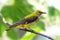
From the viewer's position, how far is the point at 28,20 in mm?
1384

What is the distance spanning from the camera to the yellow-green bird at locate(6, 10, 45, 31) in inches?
53.7

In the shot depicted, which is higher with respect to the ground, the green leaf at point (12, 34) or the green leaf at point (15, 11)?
the green leaf at point (15, 11)

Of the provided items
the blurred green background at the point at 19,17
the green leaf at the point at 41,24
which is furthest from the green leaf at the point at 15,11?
the green leaf at the point at 41,24

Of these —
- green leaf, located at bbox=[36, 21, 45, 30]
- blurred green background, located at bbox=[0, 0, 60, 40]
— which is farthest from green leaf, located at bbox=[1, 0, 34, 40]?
green leaf, located at bbox=[36, 21, 45, 30]

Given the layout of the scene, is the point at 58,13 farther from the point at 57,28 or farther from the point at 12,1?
the point at 12,1

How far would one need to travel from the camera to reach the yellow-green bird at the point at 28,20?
53.7 inches

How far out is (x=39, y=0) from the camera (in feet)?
4.75

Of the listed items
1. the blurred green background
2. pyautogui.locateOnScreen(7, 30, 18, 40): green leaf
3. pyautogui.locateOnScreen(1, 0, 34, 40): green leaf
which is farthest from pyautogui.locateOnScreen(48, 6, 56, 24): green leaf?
pyautogui.locateOnScreen(7, 30, 18, 40): green leaf

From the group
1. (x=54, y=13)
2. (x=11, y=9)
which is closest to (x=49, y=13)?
(x=54, y=13)

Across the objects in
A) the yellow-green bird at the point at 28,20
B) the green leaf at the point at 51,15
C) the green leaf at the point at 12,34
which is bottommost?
the green leaf at the point at 12,34

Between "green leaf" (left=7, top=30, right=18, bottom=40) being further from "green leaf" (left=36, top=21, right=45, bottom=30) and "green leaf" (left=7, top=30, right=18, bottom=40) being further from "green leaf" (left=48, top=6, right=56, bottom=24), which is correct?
"green leaf" (left=48, top=6, right=56, bottom=24)

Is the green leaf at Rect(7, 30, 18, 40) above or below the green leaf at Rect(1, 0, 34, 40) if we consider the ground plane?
below

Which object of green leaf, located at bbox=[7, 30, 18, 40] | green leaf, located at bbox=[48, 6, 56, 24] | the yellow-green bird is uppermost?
green leaf, located at bbox=[48, 6, 56, 24]

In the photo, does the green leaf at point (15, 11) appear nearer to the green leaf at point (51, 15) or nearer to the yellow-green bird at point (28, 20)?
the yellow-green bird at point (28, 20)
